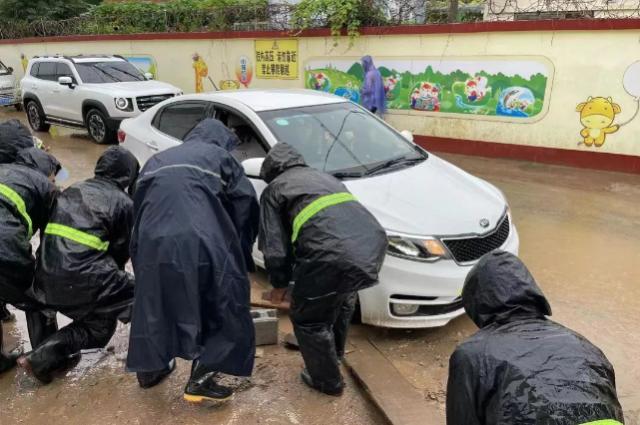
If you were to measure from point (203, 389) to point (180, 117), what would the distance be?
317cm

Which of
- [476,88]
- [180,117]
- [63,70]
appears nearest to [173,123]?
[180,117]

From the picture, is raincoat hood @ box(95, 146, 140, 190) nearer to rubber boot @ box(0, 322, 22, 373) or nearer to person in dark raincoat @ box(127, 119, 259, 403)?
person in dark raincoat @ box(127, 119, 259, 403)

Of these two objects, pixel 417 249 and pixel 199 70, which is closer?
pixel 417 249

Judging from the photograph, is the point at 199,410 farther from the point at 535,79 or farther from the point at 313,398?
the point at 535,79

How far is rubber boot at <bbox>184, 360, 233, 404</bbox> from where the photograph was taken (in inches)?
119

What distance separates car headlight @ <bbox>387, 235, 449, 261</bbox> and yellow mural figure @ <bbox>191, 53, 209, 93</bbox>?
10.8 m

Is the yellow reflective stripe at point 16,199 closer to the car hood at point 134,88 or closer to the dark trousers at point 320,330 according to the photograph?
the dark trousers at point 320,330

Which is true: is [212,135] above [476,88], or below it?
above

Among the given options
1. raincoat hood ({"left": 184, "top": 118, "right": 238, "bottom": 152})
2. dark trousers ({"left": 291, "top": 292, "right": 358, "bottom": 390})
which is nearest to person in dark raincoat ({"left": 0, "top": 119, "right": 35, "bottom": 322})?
raincoat hood ({"left": 184, "top": 118, "right": 238, "bottom": 152})

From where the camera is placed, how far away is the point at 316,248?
274 cm

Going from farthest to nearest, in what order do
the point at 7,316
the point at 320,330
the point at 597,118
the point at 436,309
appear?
the point at 597,118
the point at 7,316
the point at 436,309
the point at 320,330

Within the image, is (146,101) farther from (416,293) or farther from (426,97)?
(416,293)

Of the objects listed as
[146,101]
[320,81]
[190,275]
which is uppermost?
[320,81]

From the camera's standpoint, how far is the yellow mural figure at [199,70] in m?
13.1
